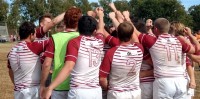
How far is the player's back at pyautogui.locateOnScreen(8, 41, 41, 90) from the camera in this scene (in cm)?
662

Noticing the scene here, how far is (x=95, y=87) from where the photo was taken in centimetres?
607

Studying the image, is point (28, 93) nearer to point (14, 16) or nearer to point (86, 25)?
point (86, 25)

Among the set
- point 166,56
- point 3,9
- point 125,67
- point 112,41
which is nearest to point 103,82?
point 125,67

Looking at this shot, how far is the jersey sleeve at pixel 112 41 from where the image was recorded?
668 cm

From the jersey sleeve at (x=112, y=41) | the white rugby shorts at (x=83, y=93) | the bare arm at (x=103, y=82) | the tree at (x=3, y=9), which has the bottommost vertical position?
the white rugby shorts at (x=83, y=93)

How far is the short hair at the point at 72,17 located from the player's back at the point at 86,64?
39 cm

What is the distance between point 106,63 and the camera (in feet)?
20.4

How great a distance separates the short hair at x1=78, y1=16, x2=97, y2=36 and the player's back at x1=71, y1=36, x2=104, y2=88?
0.31ft

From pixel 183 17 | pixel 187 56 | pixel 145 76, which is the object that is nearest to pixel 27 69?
pixel 145 76

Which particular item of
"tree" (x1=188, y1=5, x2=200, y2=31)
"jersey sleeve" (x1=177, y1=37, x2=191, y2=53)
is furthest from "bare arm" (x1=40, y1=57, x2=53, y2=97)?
"tree" (x1=188, y1=5, x2=200, y2=31)

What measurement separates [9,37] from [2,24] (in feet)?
33.6

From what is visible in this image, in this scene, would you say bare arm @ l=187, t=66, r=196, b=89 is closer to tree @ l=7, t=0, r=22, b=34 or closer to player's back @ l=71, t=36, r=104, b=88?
player's back @ l=71, t=36, r=104, b=88

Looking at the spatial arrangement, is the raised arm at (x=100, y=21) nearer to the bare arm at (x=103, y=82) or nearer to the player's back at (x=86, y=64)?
the player's back at (x=86, y=64)

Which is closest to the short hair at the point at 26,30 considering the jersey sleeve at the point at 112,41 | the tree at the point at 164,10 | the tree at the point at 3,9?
the jersey sleeve at the point at 112,41
